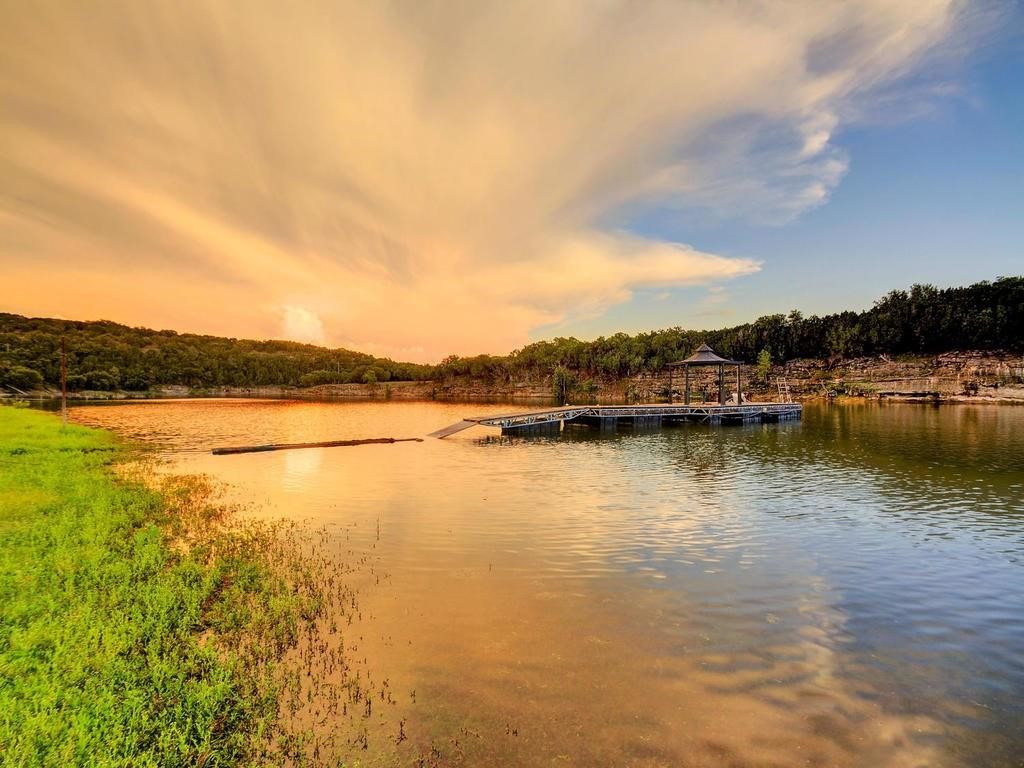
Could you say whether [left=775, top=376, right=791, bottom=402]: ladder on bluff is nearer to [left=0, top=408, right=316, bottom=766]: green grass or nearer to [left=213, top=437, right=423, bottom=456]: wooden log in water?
[left=213, top=437, right=423, bottom=456]: wooden log in water

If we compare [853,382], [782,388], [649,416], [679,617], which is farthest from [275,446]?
[853,382]

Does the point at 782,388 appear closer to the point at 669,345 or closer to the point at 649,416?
the point at 669,345

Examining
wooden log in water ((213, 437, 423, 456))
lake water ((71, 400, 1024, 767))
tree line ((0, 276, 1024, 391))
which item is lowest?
lake water ((71, 400, 1024, 767))

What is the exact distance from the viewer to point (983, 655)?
8250mm

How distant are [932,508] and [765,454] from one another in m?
15.2

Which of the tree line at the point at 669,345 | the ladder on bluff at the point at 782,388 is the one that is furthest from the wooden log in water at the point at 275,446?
the tree line at the point at 669,345

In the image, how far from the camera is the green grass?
5379mm

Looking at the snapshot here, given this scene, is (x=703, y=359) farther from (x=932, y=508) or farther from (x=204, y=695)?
(x=204, y=695)

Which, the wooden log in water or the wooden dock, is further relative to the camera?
the wooden dock

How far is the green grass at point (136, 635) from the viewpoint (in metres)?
5.38

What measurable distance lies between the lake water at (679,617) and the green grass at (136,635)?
135 cm

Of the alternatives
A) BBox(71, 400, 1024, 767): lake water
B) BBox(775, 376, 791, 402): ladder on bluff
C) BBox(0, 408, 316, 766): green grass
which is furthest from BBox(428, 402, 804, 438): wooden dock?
BBox(775, 376, 791, 402): ladder on bluff

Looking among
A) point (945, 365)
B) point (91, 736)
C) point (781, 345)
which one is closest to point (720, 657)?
point (91, 736)

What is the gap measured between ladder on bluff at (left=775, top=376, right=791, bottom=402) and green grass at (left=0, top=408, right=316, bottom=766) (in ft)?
372
